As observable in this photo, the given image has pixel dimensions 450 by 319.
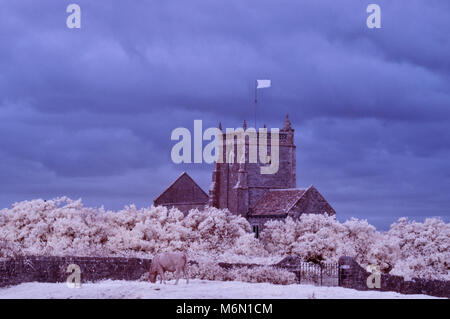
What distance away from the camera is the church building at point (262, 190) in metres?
61.6

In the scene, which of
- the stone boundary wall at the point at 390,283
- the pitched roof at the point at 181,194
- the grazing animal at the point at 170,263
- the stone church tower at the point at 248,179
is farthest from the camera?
the pitched roof at the point at 181,194

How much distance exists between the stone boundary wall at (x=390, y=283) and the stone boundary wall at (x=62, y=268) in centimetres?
846

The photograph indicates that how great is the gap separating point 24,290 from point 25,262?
2.26 metres

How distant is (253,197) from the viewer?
6800 cm

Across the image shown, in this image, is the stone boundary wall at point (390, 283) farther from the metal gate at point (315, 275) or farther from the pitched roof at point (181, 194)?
the pitched roof at point (181, 194)

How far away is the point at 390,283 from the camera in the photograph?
24.9 meters

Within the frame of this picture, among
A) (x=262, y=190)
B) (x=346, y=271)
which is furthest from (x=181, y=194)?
(x=346, y=271)

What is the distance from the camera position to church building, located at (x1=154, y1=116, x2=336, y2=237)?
61.6 m

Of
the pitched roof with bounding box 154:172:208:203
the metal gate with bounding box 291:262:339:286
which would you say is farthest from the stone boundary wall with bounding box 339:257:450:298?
the pitched roof with bounding box 154:172:208:203

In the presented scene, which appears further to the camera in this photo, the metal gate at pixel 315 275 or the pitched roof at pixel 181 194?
the pitched roof at pixel 181 194

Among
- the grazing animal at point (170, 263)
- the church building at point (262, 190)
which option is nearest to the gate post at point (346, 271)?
the grazing animal at point (170, 263)

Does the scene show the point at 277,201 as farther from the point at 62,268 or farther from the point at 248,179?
the point at 62,268
